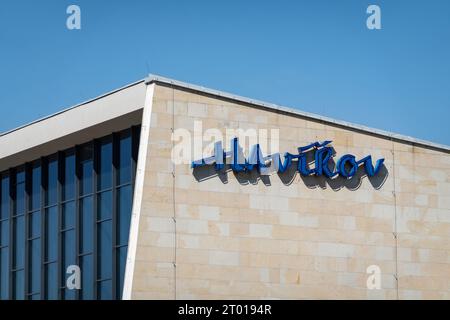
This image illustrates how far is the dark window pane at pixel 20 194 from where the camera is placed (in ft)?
206

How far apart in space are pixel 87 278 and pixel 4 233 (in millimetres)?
8280

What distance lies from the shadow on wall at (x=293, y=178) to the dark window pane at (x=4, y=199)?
1527 centimetres

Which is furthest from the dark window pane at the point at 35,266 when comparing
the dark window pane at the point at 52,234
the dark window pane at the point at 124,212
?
the dark window pane at the point at 124,212

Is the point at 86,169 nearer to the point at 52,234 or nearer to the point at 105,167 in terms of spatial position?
the point at 105,167

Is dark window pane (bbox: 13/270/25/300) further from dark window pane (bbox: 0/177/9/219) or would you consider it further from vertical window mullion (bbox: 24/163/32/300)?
dark window pane (bbox: 0/177/9/219)

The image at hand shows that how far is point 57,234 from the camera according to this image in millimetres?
60250

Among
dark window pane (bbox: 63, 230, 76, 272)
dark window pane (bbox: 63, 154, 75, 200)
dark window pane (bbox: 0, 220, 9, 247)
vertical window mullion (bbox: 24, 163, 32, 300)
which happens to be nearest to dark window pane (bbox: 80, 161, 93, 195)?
dark window pane (bbox: 63, 154, 75, 200)

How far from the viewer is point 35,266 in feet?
202

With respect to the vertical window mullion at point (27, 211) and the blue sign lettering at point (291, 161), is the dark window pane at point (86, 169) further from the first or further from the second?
the blue sign lettering at point (291, 161)

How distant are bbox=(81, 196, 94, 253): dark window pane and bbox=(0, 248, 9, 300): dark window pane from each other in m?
6.67

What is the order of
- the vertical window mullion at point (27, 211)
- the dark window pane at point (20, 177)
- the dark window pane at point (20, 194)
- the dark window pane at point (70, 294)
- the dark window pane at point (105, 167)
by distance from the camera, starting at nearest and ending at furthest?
the dark window pane at point (105, 167)
the dark window pane at point (70, 294)
the vertical window mullion at point (27, 211)
the dark window pane at point (20, 194)
the dark window pane at point (20, 177)
